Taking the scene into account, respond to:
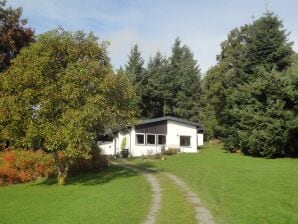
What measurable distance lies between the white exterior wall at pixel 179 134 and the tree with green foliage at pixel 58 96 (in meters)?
25.7

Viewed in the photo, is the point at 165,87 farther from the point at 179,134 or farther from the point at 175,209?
the point at 175,209

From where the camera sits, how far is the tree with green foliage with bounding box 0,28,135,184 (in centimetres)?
Answer: 2744

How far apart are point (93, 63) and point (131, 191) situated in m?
9.98

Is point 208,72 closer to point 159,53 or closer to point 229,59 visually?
point 229,59

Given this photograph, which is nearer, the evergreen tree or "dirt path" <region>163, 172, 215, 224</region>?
"dirt path" <region>163, 172, 215, 224</region>

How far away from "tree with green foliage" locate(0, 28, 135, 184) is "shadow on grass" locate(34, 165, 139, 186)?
173 centimetres

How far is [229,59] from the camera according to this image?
228 feet

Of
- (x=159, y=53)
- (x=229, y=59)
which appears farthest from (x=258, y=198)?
(x=159, y=53)

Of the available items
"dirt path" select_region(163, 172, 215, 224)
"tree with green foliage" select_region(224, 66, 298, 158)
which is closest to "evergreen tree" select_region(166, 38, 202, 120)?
"tree with green foliage" select_region(224, 66, 298, 158)

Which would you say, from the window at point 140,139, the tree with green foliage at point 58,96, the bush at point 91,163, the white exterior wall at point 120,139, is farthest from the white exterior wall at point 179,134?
the tree with green foliage at point 58,96

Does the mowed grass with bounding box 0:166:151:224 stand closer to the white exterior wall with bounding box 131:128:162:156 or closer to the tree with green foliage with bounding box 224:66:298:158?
the tree with green foliage with bounding box 224:66:298:158

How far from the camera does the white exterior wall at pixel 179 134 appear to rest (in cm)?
5512

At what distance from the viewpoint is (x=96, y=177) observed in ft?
107

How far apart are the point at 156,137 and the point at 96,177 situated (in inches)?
897
